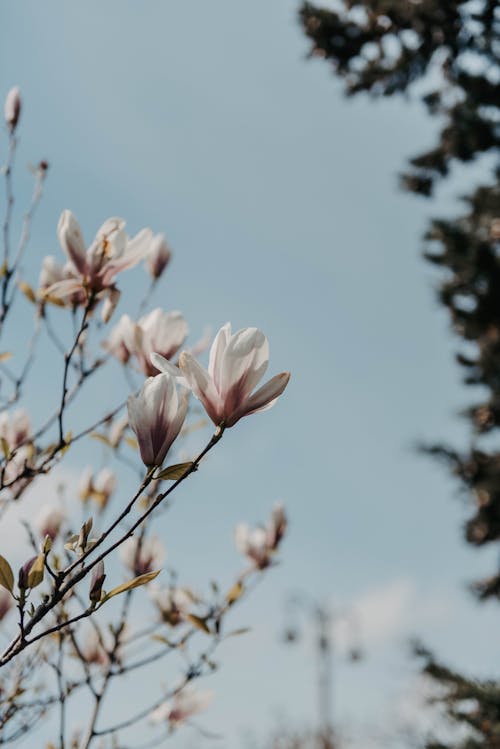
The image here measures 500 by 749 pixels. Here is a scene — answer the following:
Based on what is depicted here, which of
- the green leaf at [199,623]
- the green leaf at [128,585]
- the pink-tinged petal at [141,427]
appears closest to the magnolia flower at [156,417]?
the pink-tinged petal at [141,427]

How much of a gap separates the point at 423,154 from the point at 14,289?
481 centimetres

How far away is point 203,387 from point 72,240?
484 mm

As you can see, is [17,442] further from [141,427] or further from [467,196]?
[467,196]

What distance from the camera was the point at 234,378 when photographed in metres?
0.87

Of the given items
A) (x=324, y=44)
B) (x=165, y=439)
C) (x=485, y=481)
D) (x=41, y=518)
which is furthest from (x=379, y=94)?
(x=165, y=439)

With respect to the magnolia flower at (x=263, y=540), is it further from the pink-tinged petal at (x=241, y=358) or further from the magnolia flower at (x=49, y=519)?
the pink-tinged petal at (x=241, y=358)

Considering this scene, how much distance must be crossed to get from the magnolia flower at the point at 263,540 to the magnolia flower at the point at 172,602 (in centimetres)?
20

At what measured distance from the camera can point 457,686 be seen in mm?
2637

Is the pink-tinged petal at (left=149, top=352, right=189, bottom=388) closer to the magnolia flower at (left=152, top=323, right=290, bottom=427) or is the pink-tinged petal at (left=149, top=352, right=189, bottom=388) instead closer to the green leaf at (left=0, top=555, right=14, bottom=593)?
the magnolia flower at (left=152, top=323, right=290, bottom=427)

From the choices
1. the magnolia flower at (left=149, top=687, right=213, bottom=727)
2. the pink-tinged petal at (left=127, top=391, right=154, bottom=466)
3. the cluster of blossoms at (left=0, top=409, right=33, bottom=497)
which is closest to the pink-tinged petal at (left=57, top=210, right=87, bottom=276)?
the cluster of blossoms at (left=0, top=409, right=33, bottom=497)

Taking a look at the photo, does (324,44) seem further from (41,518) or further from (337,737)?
(337,737)

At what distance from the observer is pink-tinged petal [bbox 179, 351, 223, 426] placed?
851mm

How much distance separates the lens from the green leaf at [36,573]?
2.71 ft

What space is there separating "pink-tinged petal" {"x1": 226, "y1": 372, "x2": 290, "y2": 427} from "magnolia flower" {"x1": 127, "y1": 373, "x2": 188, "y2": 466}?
8 cm
